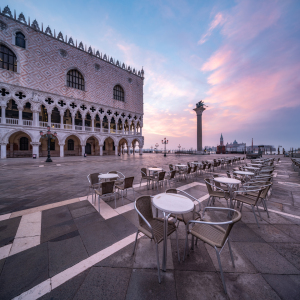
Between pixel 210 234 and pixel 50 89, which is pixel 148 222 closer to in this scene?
pixel 210 234

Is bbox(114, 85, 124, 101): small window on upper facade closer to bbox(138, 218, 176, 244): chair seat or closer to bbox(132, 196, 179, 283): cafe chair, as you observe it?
bbox(132, 196, 179, 283): cafe chair

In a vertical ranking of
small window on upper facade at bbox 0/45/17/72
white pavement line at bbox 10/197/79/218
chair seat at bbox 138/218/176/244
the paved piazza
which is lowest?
the paved piazza

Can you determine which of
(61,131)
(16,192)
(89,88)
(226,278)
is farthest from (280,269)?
(89,88)

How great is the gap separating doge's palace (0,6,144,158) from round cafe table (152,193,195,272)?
23.9 meters

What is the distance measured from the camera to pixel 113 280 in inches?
67.5

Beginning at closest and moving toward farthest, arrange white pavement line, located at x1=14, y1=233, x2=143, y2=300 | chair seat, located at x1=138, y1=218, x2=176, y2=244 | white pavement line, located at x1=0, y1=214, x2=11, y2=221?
white pavement line, located at x1=14, y1=233, x2=143, y2=300, chair seat, located at x1=138, y1=218, x2=176, y2=244, white pavement line, located at x1=0, y1=214, x2=11, y2=221

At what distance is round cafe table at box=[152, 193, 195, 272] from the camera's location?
1.88 metres

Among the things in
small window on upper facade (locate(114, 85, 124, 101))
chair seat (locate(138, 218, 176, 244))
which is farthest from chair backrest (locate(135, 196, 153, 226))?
small window on upper facade (locate(114, 85, 124, 101))

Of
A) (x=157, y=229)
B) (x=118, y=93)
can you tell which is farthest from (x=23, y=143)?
(x=157, y=229)

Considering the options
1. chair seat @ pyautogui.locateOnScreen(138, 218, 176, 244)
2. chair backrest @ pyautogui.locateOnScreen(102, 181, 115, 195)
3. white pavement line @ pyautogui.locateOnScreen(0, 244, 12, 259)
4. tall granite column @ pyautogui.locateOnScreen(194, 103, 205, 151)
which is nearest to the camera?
chair seat @ pyautogui.locateOnScreen(138, 218, 176, 244)

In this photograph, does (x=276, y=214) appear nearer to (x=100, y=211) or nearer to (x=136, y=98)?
(x=100, y=211)

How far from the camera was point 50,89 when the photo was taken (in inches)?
821

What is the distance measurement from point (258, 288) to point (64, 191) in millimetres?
5734

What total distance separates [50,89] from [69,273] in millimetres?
26610
